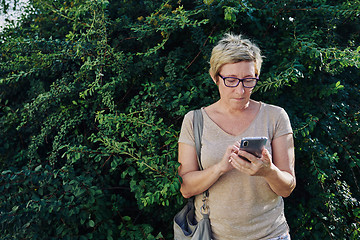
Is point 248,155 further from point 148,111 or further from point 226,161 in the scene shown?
point 148,111

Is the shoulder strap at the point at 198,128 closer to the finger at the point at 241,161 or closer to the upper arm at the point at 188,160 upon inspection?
the upper arm at the point at 188,160

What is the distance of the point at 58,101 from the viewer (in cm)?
311

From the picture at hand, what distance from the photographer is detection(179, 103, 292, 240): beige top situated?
2016 millimetres

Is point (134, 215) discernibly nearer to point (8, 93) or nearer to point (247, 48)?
point (247, 48)

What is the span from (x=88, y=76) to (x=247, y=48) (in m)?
1.56

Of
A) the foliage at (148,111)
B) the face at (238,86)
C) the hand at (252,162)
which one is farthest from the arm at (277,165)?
the foliage at (148,111)

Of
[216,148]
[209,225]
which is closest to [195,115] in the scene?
[216,148]

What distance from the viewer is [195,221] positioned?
2.20m

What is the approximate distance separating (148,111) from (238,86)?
2.92 ft

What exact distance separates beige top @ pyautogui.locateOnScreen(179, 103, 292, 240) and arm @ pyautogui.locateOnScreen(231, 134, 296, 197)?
0.17 feet

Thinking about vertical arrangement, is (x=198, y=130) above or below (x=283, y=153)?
above

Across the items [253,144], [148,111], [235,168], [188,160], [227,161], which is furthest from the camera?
[148,111]

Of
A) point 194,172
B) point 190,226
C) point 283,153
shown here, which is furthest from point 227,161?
point 190,226

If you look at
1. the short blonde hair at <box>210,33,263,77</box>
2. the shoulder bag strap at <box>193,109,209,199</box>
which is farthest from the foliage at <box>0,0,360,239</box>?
the short blonde hair at <box>210,33,263,77</box>
